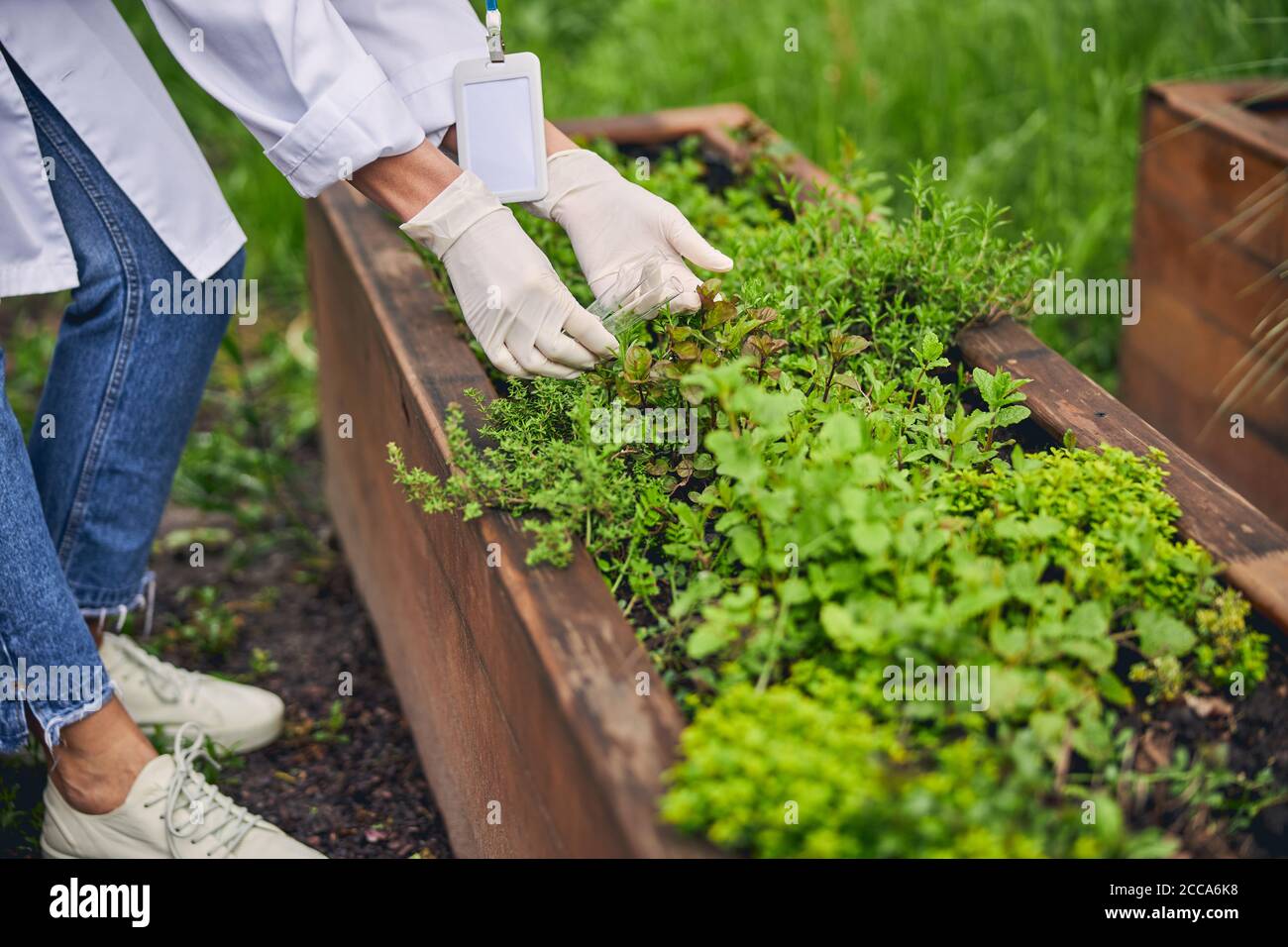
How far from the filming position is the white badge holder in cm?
172

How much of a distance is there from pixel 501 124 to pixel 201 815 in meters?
1.06

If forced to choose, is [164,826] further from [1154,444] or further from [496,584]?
[1154,444]

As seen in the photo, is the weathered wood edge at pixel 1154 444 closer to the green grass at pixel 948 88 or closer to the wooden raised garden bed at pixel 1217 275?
the wooden raised garden bed at pixel 1217 275

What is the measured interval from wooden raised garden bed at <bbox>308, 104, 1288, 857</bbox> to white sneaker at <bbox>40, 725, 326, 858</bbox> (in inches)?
11.3

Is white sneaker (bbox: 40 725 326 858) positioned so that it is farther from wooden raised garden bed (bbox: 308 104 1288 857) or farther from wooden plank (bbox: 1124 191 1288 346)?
wooden plank (bbox: 1124 191 1288 346)

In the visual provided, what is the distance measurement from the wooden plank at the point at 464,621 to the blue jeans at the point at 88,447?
1.02 ft

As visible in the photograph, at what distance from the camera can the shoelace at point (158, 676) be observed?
2080mm

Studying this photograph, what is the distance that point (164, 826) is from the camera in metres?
1.73

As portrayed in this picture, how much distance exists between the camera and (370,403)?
2.09 m

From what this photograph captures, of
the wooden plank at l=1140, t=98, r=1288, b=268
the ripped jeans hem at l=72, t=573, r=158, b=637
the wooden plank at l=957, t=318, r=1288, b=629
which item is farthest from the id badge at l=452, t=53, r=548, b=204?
the wooden plank at l=1140, t=98, r=1288, b=268
